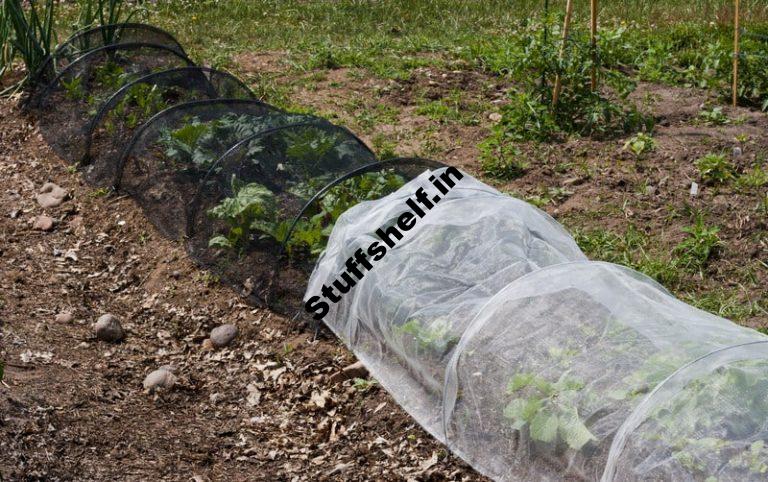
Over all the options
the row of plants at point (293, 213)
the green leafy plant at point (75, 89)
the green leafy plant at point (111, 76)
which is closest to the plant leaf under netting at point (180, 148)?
the row of plants at point (293, 213)

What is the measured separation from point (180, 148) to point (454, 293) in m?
2.32

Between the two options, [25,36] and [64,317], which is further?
[25,36]

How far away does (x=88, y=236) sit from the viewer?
612cm

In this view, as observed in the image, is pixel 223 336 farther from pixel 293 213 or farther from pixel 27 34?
pixel 27 34

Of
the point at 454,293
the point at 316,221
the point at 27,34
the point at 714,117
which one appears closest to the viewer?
the point at 454,293

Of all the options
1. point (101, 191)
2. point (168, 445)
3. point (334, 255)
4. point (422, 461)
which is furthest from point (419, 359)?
point (101, 191)

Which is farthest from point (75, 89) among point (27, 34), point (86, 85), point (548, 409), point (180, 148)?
point (548, 409)

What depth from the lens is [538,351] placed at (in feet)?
12.1

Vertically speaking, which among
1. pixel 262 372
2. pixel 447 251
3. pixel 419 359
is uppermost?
pixel 447 251

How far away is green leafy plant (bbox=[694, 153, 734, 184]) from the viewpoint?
6.04 m

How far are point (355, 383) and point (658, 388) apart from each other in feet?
5.44

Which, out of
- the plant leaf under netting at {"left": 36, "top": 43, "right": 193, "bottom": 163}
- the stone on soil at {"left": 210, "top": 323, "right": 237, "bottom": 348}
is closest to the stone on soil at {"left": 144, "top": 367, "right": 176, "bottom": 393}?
the stone on soil at {"left": 210, "top": 323, "right": 237, "bottom": 348}

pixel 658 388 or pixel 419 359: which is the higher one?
pixel 658 388

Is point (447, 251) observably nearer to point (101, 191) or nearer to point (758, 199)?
point (758, 199)
